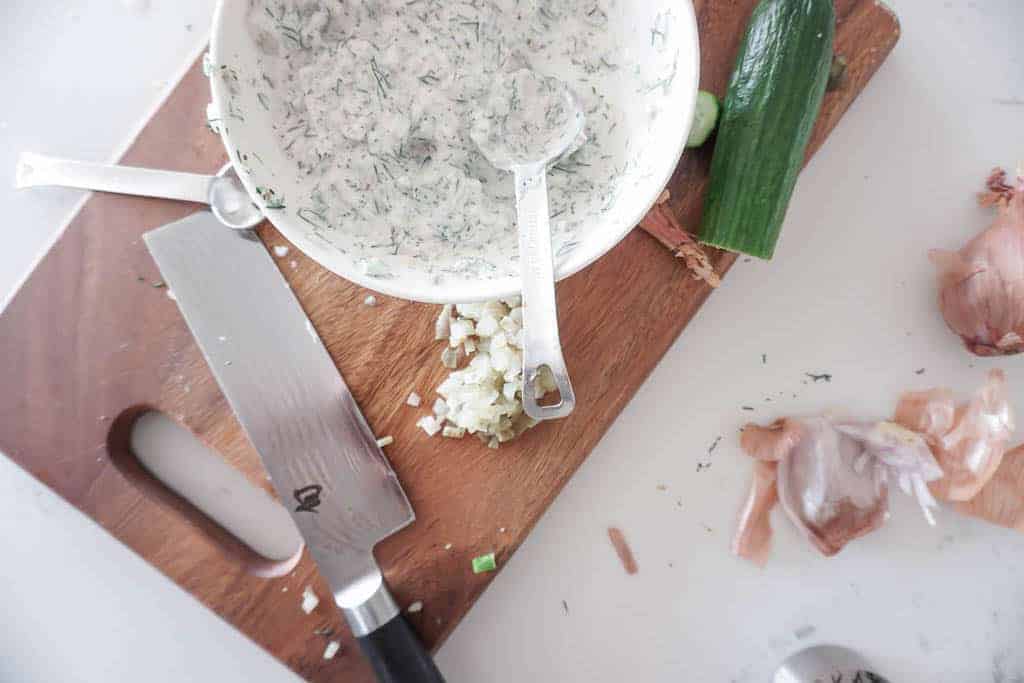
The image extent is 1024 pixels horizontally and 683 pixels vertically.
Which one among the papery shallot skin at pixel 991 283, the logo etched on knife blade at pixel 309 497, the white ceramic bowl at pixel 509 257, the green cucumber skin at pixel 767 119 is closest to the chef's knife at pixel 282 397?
the logo etched on knife blade at pixel 309 497

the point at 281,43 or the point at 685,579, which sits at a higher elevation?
the point at 281,43

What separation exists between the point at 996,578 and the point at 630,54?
4.47 feet

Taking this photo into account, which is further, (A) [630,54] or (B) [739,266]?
(B) [739,266]

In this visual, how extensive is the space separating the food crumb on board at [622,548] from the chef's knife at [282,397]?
1.49ft

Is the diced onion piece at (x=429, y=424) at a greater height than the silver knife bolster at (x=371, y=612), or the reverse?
the diced onion piece at (x=429, y=424)

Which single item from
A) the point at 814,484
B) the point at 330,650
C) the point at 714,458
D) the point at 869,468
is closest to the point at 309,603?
the point at 330,650

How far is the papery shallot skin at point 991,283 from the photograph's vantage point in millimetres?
1318

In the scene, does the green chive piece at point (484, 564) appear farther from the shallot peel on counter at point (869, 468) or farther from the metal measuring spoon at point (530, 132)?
the shallot peel on counter at point (869, 468)

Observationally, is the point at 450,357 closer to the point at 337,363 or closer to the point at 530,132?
the point at 337,363

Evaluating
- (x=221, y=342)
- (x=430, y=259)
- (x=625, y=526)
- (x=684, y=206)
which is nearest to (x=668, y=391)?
(x=625, y=526)

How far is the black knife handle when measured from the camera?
3.79ft

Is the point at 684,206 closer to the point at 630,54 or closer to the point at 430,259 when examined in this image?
the point at 630,54

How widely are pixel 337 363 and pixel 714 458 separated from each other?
2.63 feet

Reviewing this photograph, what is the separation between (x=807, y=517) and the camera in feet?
4.66
